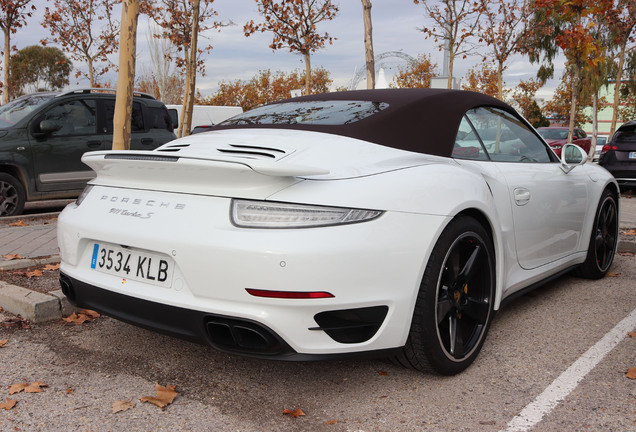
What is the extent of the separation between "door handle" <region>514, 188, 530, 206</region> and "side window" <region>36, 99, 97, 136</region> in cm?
701

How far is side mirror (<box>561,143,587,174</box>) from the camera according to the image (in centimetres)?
401

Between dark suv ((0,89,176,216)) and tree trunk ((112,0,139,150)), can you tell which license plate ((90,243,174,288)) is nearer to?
tree trunk ((112,0,139,150))

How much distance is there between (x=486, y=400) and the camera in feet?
8.46

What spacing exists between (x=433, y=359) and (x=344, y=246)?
2.58 feet

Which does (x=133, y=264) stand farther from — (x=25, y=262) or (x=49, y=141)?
(x=49, y=141)

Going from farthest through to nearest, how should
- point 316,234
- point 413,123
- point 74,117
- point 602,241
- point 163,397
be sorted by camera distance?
point 74,117 → point 602,241 → point 413,123 → point 163,397 → point 316,234

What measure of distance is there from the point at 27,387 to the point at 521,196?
2.71 metres

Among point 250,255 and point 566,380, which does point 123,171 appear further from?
point 566,380

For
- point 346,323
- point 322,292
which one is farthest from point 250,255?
point 346,323

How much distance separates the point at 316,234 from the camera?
2211mm

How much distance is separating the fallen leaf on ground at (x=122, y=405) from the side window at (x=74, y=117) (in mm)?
6764

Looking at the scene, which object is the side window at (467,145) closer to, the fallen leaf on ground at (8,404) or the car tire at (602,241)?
the car tire at (602,241)

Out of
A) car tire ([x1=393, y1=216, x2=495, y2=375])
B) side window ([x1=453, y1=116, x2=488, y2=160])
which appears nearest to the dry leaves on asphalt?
car tire ([x1=393, y1=216, x2=495, y2=375])

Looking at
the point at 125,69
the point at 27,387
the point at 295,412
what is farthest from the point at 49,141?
the point at 295,412
